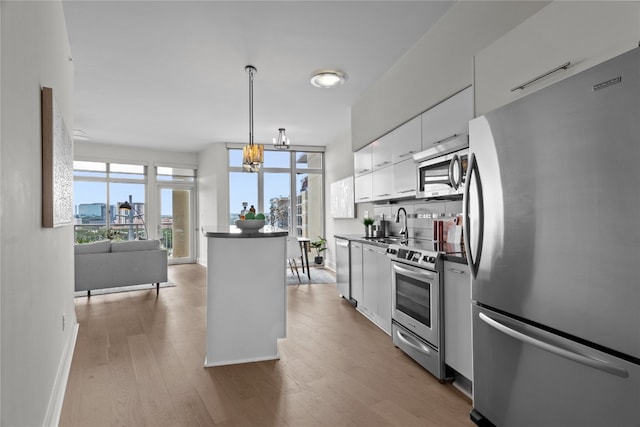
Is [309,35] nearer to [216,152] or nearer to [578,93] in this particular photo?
[578,93]

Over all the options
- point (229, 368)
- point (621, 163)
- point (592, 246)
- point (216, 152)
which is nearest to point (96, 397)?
point (229, 368)

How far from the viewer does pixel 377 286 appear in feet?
11.7

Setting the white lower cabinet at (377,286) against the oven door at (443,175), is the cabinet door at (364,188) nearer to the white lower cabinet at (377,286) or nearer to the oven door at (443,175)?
the white lower cabinet at (377,286)

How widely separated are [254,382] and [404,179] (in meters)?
2.38

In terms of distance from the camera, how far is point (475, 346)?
1.96m

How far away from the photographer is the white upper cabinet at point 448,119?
267 cm

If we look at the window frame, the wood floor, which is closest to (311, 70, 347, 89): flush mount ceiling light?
the wood floor

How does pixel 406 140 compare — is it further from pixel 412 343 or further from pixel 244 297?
pixel 244 297

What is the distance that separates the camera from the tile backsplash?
10.7 ft

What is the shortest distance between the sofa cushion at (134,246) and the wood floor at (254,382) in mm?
1418

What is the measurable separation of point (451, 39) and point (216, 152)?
5.97 metres

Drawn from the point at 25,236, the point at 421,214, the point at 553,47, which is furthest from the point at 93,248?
the point at 553,47

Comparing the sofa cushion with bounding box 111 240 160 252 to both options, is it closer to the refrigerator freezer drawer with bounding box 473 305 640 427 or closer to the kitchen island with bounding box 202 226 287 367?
the kitchen island with bounding box 202 226 287 367

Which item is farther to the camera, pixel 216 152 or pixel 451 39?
pixel 216 152
